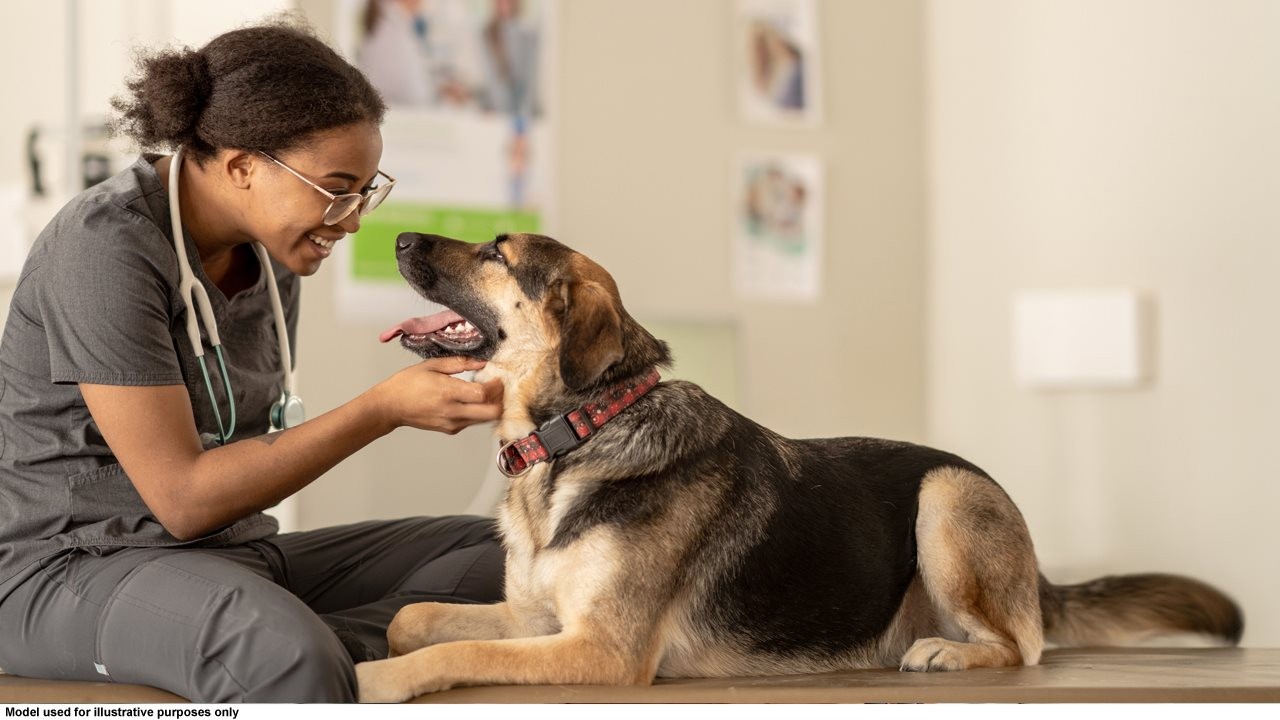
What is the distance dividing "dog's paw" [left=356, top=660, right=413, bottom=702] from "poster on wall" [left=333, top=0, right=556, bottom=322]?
89.3 inches

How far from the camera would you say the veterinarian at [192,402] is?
185cm

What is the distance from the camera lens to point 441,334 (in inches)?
89.7

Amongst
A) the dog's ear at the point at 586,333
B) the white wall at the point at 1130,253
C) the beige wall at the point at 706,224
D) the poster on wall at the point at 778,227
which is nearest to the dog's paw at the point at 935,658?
the dog's ear at the point at 586,333

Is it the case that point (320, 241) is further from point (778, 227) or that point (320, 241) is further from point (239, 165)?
point (778, 227)

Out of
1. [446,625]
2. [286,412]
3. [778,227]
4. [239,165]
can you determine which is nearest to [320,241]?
[239,165]

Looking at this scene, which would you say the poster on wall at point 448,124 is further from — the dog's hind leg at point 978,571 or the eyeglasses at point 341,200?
the dog's hind leg at point 978,571

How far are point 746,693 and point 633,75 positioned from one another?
303 centimetres

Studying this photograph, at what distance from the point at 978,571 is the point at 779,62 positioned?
286 cm

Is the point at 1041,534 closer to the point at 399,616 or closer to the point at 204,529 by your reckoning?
the point at 399,616

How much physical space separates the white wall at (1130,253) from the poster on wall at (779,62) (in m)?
0.57

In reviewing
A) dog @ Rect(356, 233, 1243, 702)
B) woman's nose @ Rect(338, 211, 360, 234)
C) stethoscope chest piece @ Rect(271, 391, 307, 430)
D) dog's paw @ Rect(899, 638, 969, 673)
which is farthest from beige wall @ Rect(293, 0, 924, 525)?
dog's paw @ Rect(899, 638, 969, 673)

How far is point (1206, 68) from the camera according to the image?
3.56 metres

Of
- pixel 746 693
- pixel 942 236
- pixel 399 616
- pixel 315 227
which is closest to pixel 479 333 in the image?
pixel 315 227

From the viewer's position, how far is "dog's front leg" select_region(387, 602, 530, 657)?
2131 mm
